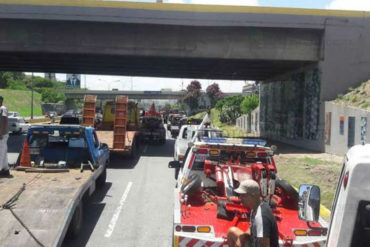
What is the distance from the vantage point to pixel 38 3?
2006 cm

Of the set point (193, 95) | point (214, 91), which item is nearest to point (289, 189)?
point (214, 91)

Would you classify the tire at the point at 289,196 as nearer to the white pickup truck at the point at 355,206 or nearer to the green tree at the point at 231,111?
the white pickup truck at the point at 355,206

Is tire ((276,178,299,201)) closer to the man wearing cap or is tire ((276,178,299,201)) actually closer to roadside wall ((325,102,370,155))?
the man wearing cap

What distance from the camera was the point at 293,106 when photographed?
2509 centimetres

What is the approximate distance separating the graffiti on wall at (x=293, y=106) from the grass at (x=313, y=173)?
4.63m

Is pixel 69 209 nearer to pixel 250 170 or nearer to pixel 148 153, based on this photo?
pixel 250 170

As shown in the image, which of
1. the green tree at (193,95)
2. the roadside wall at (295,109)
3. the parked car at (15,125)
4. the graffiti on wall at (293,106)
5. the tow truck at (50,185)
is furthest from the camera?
the green tree at (193,95)

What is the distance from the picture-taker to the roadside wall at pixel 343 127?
1647cm

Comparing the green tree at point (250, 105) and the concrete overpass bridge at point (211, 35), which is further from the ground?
the concrete overpass bridge at point (211, 35)

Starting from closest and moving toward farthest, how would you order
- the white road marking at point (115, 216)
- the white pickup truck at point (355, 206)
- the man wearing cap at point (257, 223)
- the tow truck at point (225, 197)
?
the white pickup truck at point (355, 206) < the man wearing cap at point (257, 223) < the tow truck at point (225, 197) < the white road marking at point (115, 216)

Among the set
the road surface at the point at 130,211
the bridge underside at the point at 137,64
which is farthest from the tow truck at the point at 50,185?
the bridge underside at the point at 137,64

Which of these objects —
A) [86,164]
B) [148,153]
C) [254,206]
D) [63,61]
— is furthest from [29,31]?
[254,206]

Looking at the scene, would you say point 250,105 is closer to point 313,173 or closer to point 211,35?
point 211,35

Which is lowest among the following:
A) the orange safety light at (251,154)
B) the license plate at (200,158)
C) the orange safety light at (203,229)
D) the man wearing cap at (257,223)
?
the orange safety light at (203,229)
